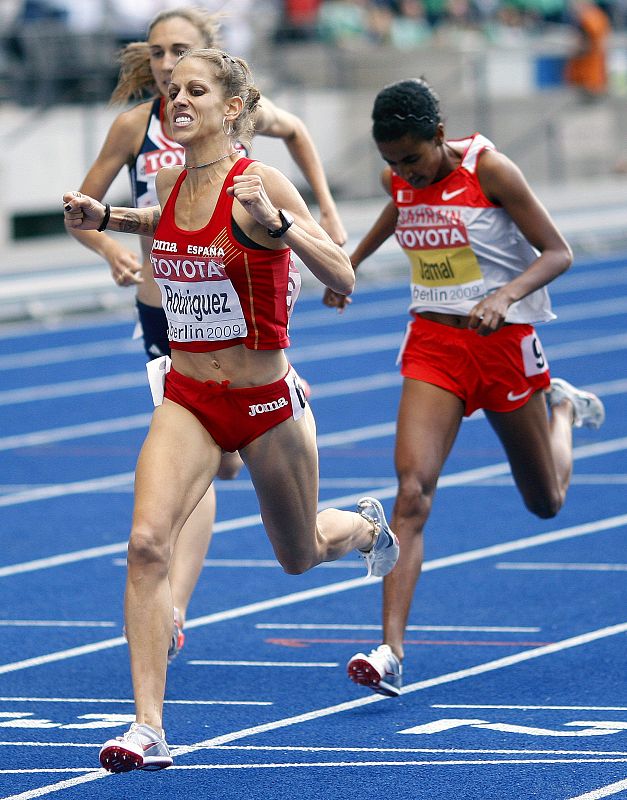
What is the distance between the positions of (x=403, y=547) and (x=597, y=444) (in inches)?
213

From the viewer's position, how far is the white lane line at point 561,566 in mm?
8016

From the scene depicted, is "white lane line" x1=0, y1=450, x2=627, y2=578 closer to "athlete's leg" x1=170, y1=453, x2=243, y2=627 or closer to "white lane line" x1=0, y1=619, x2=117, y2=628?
"white lane line" x1=0, y1=619, x2=117, y2=628

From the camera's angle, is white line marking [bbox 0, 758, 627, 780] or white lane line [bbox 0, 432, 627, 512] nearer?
white line marking [bbox 0, 758, 627, 780]

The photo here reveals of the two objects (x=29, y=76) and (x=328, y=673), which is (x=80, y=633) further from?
(x=29, y=76)

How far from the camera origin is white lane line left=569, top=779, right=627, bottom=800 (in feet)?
15.4

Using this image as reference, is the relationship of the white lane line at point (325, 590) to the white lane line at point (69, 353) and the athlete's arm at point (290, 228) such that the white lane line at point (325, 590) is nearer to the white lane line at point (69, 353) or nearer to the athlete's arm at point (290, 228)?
the athlete's arm at point (290, 228)

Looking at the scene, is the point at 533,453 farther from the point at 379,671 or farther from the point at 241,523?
the point at 241,523

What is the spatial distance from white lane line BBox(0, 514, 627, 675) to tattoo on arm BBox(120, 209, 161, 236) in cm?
186

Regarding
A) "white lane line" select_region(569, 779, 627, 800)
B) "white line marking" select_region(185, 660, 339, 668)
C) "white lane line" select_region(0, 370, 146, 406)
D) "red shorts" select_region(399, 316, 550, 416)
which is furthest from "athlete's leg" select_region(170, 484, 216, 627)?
"white lane line" select_region(0, 370, 146, 406)

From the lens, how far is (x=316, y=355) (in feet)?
52.3

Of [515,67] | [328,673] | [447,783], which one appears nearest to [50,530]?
[328,673]

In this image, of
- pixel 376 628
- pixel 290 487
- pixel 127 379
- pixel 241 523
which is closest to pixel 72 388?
pixel 127 379

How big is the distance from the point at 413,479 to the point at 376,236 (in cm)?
116

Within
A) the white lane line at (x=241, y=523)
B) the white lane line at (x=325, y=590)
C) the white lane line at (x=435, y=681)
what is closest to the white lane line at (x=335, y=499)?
the white lane line at (x=241, y=523)
